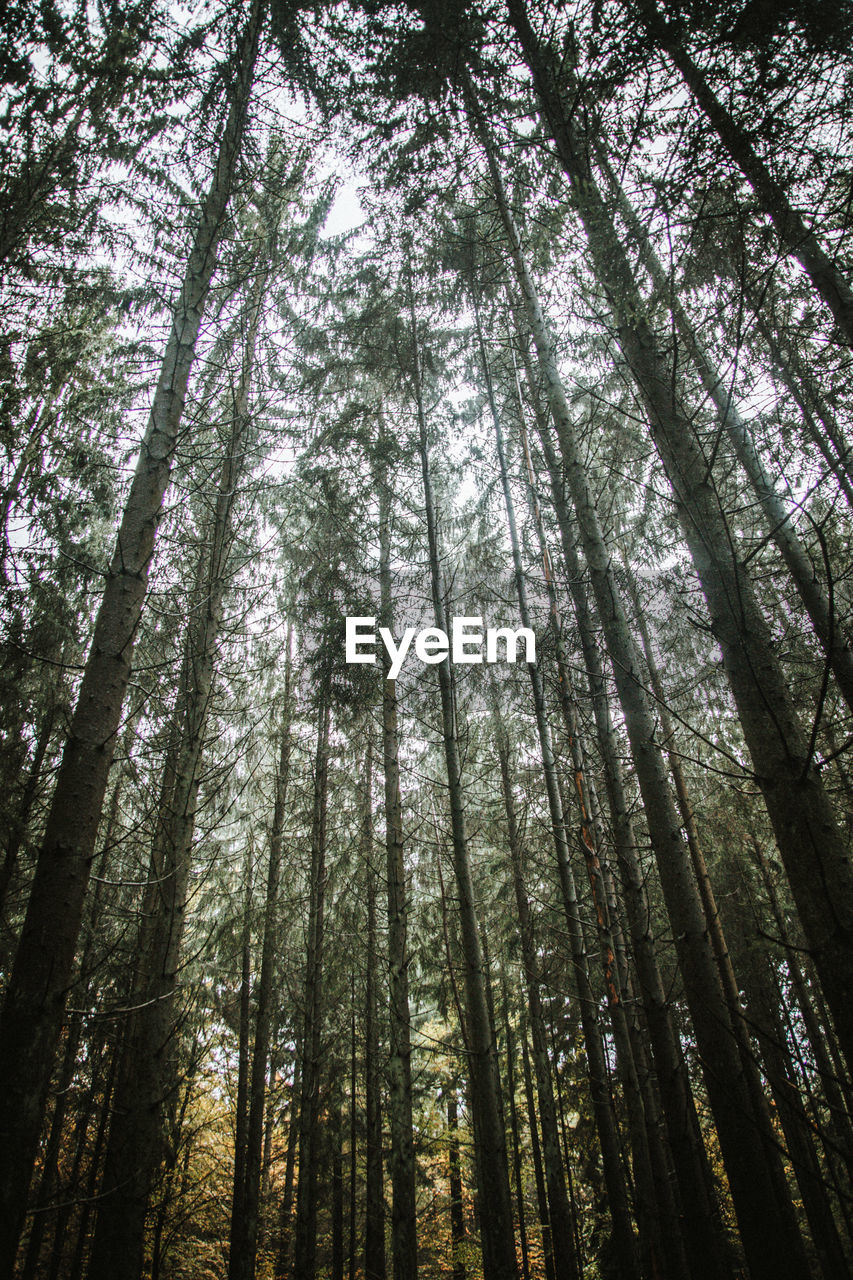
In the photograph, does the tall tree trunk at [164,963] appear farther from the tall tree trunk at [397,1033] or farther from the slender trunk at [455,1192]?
the slender trunk at [455,1192]

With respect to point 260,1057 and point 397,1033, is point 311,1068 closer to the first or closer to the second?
point 260,1057

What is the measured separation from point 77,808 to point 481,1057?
4.66m

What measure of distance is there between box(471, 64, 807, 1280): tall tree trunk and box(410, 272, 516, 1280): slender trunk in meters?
2.57

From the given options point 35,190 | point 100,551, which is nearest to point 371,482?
point 100,551

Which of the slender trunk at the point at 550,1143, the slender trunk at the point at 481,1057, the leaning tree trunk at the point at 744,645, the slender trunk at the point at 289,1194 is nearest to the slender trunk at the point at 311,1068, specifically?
the slender trunk at the point at 481,1057

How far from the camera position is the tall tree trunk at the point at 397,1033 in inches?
234

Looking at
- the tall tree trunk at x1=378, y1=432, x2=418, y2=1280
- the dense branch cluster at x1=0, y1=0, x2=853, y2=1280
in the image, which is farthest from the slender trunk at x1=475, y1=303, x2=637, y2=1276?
the tall tree trunk at x1=378, y1=432, x2=418, y2=1280

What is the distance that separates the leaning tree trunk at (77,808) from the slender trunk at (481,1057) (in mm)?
A: 3822

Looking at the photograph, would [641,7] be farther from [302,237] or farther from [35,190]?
[35,190]

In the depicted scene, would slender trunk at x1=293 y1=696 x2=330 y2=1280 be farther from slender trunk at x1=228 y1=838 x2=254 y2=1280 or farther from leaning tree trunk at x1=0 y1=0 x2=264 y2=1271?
leaning tree trunk at x1=0 y1=0 x2=264 y2=1271

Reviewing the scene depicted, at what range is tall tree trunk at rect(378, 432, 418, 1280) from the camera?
594cm

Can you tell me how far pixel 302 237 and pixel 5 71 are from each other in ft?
9.83

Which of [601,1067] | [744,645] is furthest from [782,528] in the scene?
[601,1067]

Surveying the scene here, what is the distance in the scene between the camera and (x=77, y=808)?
2.70 meters
